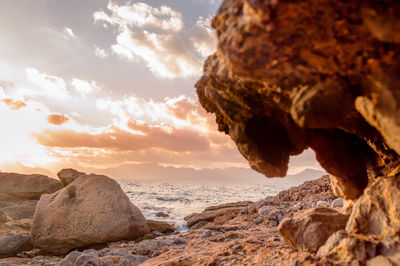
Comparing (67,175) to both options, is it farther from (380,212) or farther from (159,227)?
(380,212)

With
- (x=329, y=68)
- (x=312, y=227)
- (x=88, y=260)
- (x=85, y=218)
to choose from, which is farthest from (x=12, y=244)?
(x=329, y=68)

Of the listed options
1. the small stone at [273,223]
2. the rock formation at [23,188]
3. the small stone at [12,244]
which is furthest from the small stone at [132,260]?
the rock formation at [23,188]

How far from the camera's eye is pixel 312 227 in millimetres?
3916

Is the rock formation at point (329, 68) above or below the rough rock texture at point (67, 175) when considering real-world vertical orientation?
above

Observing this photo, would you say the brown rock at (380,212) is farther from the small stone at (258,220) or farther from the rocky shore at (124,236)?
the small stone at (258,220)

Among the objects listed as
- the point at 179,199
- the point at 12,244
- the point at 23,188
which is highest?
the point at 23,188

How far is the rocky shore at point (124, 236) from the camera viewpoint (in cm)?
418

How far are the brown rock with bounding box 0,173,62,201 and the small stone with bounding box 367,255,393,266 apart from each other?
1768 centimetres

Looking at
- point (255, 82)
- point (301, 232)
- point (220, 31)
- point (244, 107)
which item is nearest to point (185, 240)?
point (301, 232)

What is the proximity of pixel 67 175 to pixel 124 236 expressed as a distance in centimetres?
825

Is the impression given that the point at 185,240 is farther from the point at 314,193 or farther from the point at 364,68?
the point at 314,193

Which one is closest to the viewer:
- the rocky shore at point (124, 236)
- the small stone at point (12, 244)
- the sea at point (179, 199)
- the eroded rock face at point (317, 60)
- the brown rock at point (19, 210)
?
the eroded rock face at point (317, 60)

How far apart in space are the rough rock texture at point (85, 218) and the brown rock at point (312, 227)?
22.8 ft

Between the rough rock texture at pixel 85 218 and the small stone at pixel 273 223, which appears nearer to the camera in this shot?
the rough rock texture at pixel 85 218
